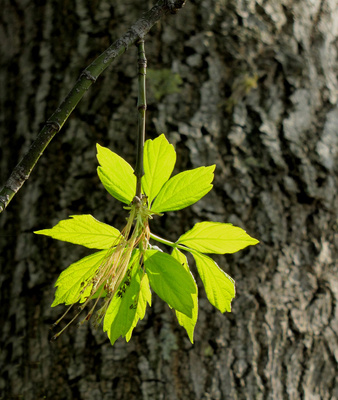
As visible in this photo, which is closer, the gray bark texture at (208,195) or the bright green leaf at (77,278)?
the bright green leaf at (77,278)

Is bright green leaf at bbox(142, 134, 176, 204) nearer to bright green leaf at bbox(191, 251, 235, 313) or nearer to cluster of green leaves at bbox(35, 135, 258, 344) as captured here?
cluster of green leaves at bbox(35, 135, 258, 344)

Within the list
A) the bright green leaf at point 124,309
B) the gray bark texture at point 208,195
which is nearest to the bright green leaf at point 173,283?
the bright green leaf at point 124,309

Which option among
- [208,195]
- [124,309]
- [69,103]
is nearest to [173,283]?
[124,309]

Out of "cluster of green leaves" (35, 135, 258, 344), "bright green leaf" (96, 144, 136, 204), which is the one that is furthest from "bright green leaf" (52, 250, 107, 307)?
"bright green leaf" (96, 144, 136, 204)

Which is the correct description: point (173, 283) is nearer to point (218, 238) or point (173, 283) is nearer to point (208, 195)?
point (218, 238)

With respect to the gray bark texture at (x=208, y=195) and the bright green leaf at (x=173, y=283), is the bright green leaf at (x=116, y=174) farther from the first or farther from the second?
the gray bark texture at (x=208, y=195)
